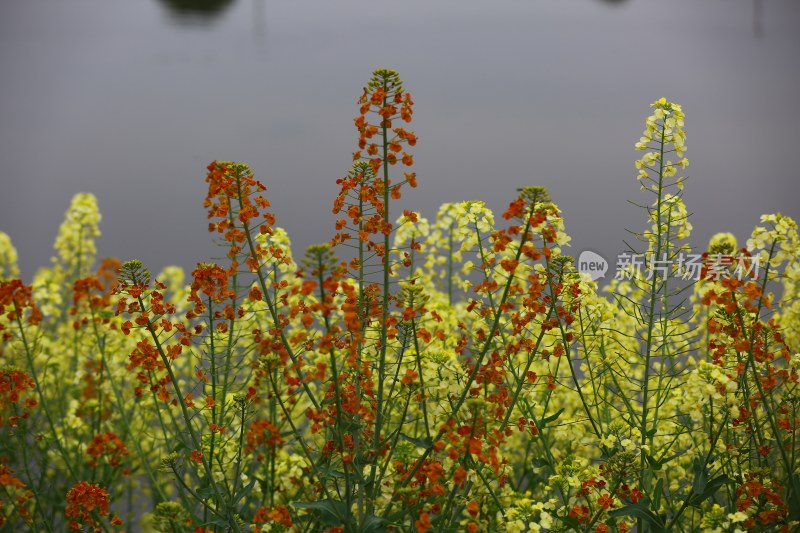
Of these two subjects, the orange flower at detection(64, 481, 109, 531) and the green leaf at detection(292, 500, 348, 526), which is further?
the orange flower at detection(64, 481, 109, 531)

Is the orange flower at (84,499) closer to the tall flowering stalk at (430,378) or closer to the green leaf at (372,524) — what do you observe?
the tall flowering stalk at (430,378)

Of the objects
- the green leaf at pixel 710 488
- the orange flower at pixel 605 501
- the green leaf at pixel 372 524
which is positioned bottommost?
the green leaf at pixel 372 524

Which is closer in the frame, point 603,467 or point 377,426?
point 377,426

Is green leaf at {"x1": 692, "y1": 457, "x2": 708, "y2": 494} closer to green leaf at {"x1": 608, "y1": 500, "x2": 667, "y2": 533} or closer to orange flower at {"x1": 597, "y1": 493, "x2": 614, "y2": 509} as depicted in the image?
green leaf at {"x1": 608, "y1": 500, "x2": 667, "y2": 533}

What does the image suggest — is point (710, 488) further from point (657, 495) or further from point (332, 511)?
point (332, 511)

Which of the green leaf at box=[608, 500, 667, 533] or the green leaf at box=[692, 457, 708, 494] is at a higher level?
the green leaf at box=[692, 457, 708, 494]

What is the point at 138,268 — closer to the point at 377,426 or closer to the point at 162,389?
the point at 162,389

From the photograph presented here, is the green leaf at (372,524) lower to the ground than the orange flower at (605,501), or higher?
lower

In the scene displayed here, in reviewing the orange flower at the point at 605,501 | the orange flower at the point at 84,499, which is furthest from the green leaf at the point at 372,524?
the orange flower at the point at 84,499

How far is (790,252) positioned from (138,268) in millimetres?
2175

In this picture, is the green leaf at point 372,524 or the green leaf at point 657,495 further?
the green leaf at point 657,495

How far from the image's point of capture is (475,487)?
110 inches

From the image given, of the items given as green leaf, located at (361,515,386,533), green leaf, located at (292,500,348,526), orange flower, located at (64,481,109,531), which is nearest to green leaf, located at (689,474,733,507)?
green leaf, located at (361,515,386,533)

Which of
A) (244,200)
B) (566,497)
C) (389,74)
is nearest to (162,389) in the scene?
(244,200)
